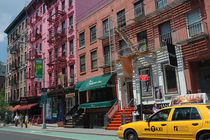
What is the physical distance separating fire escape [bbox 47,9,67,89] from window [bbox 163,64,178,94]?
48.4ft

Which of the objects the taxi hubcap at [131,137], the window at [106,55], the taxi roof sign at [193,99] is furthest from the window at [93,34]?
the taxi hubcap at [131,137]

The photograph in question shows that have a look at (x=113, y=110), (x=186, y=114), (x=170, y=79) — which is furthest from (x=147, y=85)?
(x=186, y=114)

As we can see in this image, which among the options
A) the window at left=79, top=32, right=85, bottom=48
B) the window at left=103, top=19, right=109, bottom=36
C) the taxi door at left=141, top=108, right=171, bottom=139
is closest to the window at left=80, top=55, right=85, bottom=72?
the window at left=79, top=32, right=85, bottom=48

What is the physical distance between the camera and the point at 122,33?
1906cm

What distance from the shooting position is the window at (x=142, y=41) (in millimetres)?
17266

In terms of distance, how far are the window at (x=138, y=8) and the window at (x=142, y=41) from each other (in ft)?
5.83

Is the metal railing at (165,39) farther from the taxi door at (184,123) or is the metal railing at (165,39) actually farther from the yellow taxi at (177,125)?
the taxi door at (184,123)

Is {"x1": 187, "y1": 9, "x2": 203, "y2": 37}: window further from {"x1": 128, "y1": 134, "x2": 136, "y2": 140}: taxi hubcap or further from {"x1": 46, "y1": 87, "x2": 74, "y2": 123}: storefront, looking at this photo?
{"x1": 46, "y1": 87, "x2": 74, "y2": 123}: storefront

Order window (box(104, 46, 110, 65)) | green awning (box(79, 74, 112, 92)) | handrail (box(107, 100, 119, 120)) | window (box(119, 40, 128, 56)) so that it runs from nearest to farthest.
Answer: handrail (box(107, 100, 119, 120))
window (box(119, 40, 128, 56))
green awning (box(79, 74, 112, 92))
window (box(104, 46, 110, 65))

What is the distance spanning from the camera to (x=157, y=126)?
8297mm

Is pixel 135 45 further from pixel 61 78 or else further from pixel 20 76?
pixel 20 76

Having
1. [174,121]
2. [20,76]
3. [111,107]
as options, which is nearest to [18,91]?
[20,76]

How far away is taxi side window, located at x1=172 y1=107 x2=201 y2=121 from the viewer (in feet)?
24.4

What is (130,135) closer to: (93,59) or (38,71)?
(93,59)
